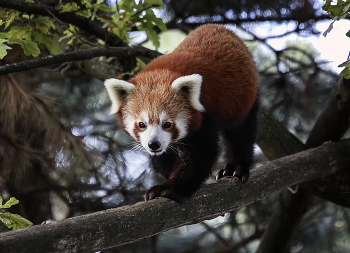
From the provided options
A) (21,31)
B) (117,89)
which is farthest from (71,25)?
(117,89)

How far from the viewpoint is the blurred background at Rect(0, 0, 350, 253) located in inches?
105

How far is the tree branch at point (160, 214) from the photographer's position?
4.72 ft

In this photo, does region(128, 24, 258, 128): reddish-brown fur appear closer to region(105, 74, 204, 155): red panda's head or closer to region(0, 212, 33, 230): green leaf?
region(105, 74, 204, 155): red panda's head

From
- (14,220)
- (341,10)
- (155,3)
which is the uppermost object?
(341,10)

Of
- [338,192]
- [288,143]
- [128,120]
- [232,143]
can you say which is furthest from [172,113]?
[338,192]

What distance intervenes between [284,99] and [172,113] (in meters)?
2.02

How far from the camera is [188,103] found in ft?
7.01

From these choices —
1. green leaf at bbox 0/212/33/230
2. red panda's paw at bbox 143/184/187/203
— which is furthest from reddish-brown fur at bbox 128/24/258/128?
green leaf at bbox 0/212/33/230

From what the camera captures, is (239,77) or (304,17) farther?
(304,17)

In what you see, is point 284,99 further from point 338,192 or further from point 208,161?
point 208,161

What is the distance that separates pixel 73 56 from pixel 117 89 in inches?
13.2

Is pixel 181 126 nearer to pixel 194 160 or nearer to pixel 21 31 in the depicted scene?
pixel 194 160

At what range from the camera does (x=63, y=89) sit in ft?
11.1

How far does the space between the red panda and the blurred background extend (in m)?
0.31
